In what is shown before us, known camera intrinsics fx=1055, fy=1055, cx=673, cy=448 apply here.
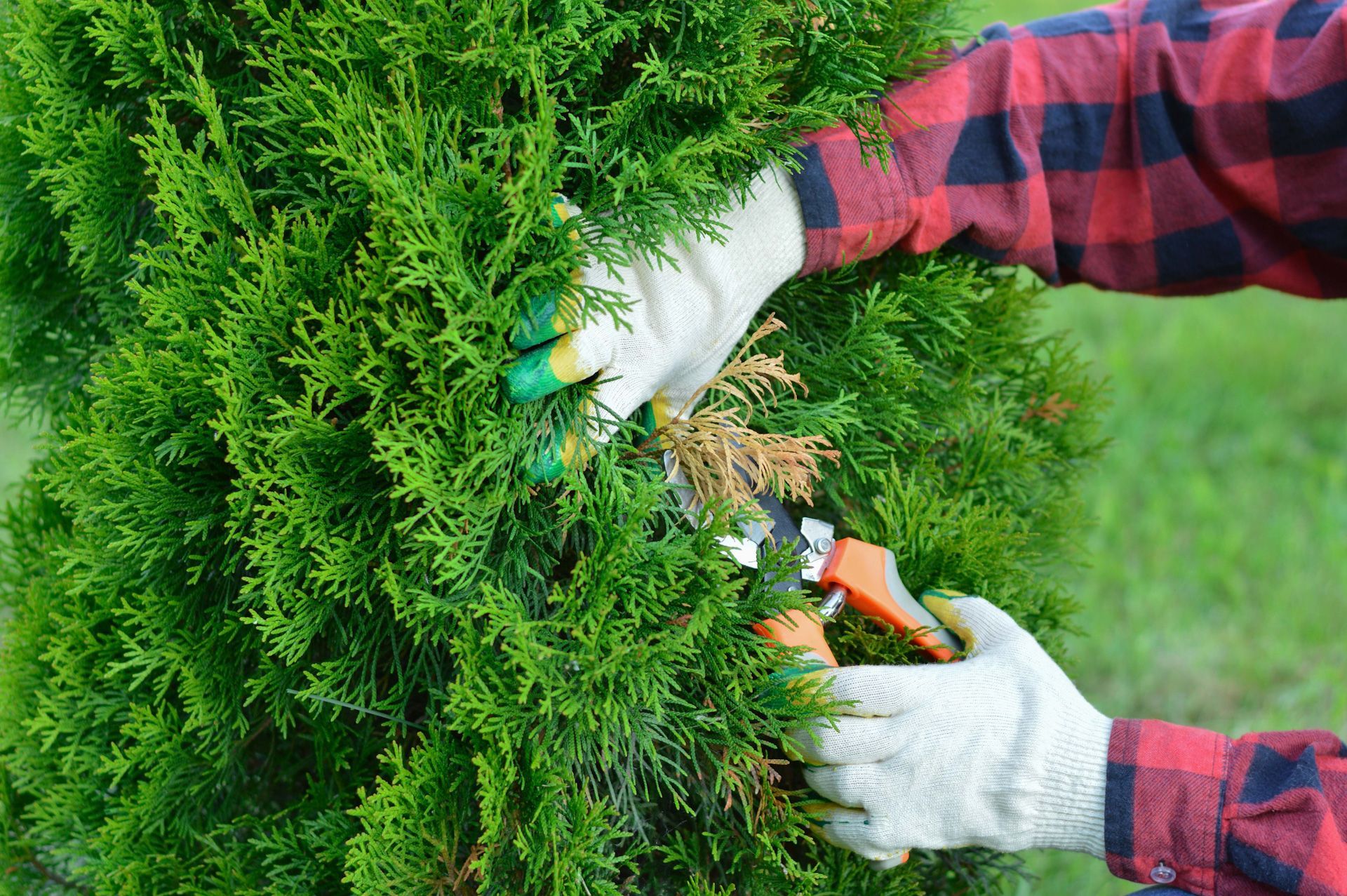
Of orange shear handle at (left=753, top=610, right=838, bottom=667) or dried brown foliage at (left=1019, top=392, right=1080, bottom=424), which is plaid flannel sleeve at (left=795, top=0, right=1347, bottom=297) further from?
orange shear handle at (left=753, top=610, right=838, bottom=667)

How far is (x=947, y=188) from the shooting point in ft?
4.59

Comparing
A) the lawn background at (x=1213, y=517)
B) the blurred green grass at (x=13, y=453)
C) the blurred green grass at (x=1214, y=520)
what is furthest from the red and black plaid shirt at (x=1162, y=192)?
the blurred green grass at (x=13, y=453)

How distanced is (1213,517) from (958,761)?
3331 millimetres

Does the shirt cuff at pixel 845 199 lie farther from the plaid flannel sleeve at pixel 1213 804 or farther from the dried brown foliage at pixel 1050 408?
the plaid flannel sleeve at pixel 1213 804

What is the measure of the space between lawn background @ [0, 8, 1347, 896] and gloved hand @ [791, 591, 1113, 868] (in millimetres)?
1423

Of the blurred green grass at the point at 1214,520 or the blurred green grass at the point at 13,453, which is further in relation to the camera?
the blurred green grass at the point at 13,453

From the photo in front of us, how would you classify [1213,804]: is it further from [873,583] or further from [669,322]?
[669,322]

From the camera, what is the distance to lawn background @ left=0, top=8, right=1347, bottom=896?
3.30m

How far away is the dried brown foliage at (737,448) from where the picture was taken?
118 centimetres

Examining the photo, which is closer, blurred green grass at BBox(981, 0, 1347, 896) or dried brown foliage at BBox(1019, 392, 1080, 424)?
dried brown foliage at BBox(1019, 392, 1080, 424)

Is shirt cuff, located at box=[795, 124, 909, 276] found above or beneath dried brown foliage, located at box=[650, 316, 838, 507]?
above

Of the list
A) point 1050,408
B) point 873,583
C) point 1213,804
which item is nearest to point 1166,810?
point 1213,804

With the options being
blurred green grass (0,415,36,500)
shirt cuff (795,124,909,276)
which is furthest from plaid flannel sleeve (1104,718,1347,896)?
blurred green grass (0,415,36,500)

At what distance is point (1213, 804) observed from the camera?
1271mm
